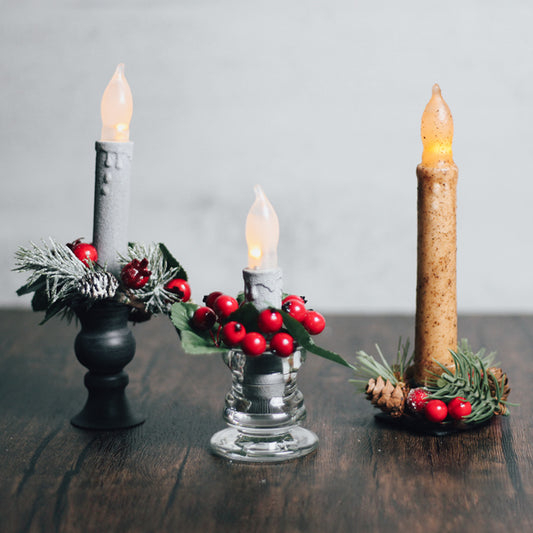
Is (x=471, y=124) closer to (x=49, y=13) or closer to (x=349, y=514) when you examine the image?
(x=49, y=13)

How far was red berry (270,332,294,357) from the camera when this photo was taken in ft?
1.98

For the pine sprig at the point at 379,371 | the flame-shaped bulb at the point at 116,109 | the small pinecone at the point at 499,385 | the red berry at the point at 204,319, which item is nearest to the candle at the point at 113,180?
the flame-shaped bulb at the point at 116,109

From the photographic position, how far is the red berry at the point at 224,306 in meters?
0.64

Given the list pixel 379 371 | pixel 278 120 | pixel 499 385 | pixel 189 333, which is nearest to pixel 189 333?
pixel 189 333

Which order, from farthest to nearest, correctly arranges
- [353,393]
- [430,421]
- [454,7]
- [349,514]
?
[454,7] → [353,393] → [430,421] → [349,514]

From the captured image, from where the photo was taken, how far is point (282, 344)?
1.98ft

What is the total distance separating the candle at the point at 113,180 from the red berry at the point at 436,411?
12.1 inches

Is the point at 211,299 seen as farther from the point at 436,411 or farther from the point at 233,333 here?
the point at 436,411

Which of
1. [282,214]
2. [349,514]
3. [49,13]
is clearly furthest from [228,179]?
[349,514]

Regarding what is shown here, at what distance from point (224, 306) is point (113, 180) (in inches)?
6.6

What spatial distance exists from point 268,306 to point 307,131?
96cm

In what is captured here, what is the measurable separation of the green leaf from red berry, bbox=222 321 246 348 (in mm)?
13

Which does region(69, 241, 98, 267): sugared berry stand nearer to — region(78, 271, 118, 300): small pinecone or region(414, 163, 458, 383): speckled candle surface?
region(78, 271, 118, 300): small pinecone

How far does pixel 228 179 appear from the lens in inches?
61.7
